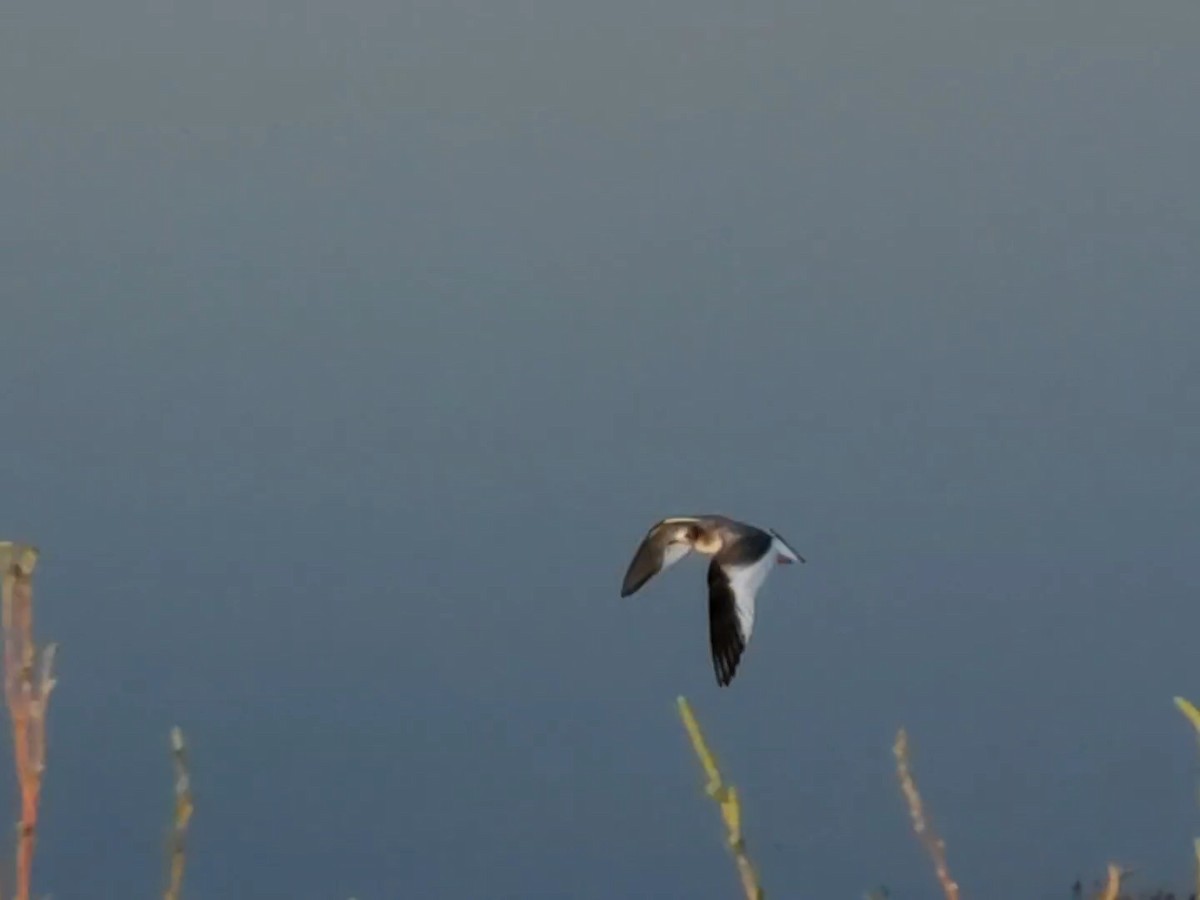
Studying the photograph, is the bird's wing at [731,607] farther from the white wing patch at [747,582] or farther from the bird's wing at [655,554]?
the bird's wing at [655,554]

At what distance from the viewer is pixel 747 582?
17.0 feet

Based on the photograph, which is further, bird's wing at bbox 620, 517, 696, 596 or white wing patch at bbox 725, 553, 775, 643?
bird's wing at bbox 620, 517, 696, 596

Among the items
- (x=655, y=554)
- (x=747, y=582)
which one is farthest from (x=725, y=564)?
(x=655, y=554)

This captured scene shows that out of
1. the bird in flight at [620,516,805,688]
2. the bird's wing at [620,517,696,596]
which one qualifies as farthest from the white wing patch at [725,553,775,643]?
the bird's wing at [620,517,696,596]

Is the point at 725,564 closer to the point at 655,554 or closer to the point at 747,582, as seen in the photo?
the point at 747,582

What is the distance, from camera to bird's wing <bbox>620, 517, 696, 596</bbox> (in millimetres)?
5797

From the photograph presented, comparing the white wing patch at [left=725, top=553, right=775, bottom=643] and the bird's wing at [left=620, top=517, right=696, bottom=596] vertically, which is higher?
the bird's wing at [left=620, top=517, right=696, bottom=596]

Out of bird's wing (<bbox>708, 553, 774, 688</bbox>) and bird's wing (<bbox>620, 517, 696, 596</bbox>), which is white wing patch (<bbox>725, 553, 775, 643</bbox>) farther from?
Answer: bird's wing (<bbox>620, 517, 696, 596</bbox>)

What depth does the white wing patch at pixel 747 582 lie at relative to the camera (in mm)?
5035

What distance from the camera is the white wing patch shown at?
5.04m

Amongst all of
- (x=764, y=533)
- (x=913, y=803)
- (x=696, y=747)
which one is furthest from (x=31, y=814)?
(x=764, y=533)

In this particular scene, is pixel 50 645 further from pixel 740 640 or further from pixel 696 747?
pixel 740 640

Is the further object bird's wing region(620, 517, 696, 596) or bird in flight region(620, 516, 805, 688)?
bird's wing region(620, 517, 696, 596)

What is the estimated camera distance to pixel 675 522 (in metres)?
5.82
